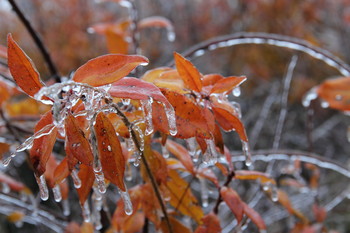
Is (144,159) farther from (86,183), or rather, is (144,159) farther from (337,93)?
(337,93)

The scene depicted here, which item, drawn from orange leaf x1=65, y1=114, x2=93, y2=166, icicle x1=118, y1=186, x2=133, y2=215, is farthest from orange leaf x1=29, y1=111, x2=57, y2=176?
icicle x1=118, y1=186, x2=133, y2=215

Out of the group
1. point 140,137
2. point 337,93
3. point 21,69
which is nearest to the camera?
point 21,69

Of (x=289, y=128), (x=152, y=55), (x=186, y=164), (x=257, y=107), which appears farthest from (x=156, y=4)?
(x=186, y=164)

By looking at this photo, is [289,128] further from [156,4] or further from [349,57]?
[156,4]

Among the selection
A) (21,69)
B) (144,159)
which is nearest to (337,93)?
(144,159)

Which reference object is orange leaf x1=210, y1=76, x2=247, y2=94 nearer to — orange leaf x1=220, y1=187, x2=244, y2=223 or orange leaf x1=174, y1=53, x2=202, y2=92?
orange leaf x1=174, y1=53, x2=202, y2=92

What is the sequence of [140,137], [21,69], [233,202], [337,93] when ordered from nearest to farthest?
[21,69] < [140,137] < [233,202] < [337,93]
